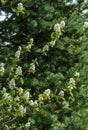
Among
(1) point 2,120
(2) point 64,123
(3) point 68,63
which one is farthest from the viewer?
(3) point 68,63

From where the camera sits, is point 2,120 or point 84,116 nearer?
point 2,120

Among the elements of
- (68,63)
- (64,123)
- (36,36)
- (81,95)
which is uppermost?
(36,36)

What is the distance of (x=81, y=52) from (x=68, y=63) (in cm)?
38

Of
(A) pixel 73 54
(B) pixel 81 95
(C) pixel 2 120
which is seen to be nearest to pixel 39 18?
(A) pixel 73 54

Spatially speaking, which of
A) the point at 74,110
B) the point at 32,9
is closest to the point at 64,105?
the point at 74,110

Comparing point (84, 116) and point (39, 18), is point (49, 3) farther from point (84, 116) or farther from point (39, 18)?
point (84, 116)

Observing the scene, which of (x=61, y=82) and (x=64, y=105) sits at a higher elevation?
(x=61, y=82)

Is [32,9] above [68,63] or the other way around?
above

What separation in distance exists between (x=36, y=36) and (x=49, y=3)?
79 cm

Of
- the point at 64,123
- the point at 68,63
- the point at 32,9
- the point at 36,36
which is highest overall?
the point at 32,9

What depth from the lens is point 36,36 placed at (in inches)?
313

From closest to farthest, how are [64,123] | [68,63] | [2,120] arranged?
[2,120] < [64,123] < [68,63]

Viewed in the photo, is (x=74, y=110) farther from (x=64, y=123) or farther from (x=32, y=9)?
(x=32, y=9)

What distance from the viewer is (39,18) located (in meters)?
7.73
